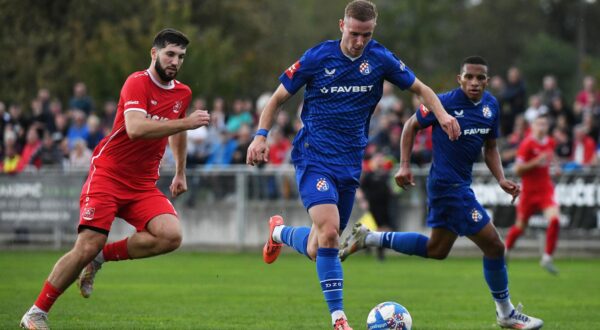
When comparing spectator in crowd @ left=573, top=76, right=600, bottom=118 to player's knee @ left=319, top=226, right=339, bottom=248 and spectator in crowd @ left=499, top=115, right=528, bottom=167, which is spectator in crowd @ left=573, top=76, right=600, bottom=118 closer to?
spectator in crowd @ left=499, top=115, right=528, bottom=167

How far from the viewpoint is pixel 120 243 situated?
1002cm

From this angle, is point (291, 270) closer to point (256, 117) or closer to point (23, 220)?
point (23, 220)

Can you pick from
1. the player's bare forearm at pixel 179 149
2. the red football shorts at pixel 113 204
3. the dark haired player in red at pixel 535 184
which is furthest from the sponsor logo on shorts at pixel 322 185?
the dark haired player in red at pixel 535 184

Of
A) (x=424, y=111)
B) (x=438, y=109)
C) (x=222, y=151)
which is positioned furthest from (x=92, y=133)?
(x=438, y=109)

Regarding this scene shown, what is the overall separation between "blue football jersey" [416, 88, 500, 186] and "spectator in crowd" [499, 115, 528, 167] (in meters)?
11.7

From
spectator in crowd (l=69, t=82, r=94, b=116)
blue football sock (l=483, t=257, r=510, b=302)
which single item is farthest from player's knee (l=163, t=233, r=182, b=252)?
spectator in crowd (l=69, t=82, r=94, b=116)

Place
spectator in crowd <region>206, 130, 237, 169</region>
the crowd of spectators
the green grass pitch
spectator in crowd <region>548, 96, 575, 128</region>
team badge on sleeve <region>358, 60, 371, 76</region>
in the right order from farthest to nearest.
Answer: spectator in crowd <region>206, 130, 237, 169</region>, spectator in crowd <region>548, 96, 575, 128</region>, the crowd of spectators, the green grass pitch, team badge on sleeve <region>358, 60, 371, 76</region>

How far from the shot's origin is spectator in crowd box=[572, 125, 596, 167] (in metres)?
21.8

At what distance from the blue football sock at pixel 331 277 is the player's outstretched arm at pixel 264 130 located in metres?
0.98

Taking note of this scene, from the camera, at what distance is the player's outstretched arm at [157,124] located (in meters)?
8.81

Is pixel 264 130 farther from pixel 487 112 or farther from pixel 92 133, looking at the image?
pixel 92 133

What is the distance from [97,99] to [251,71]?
11.9 m

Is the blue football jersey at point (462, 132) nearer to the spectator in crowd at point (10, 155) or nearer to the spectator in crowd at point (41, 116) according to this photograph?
the spectator in crowd at point (10, 155)

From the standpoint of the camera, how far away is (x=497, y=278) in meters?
10.4
